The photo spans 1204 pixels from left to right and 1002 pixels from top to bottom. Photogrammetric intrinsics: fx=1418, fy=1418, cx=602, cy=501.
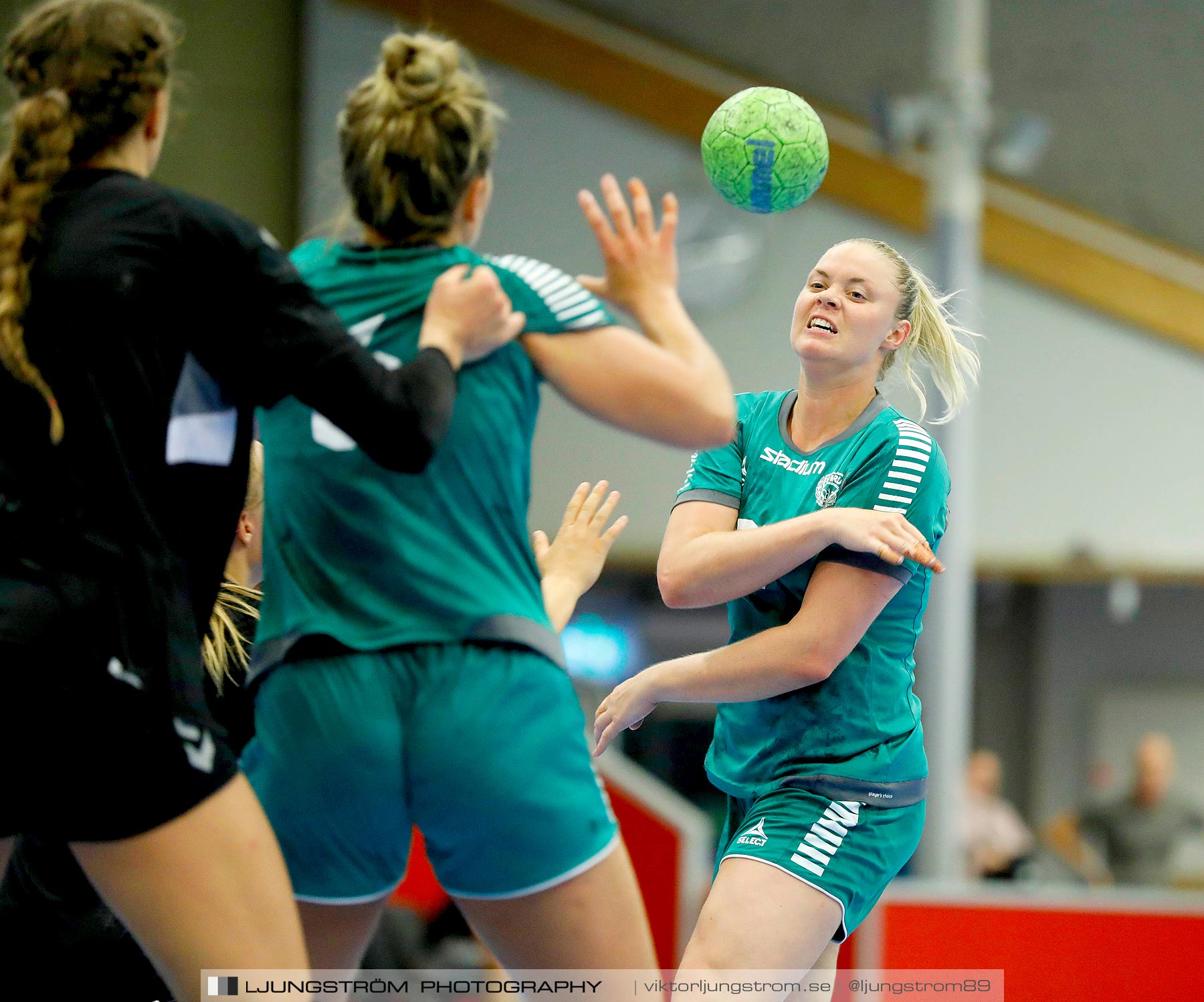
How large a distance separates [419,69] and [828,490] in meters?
1.04

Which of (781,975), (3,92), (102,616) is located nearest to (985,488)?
(3,92)

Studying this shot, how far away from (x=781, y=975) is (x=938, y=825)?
4.99m

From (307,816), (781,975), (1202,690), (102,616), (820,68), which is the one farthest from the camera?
(1202,690)

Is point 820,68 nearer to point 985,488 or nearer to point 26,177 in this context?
point 985,488

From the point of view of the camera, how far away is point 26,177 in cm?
186

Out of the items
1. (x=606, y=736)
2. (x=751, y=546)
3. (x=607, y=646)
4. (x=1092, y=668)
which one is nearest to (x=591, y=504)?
(x=751, y=546)

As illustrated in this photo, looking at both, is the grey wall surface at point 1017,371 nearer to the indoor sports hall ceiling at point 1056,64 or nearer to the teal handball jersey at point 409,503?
the indoor sports hall ceiling at point 1056,64

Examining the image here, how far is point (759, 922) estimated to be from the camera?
7.77ft

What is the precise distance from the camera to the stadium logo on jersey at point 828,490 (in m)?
2.54

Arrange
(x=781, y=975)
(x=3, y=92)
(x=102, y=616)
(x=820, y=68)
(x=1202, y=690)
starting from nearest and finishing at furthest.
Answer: (x=102, y=616) → (x=781, y=975) → (x=3, y=92) → (x=820, y=68) → (x=1202, y=690)

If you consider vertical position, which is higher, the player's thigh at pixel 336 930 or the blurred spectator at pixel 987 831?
the player's thigh at pixel 336 930

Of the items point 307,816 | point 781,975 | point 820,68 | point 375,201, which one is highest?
point 820,68

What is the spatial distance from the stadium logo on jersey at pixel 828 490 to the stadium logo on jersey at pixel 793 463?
0.08 feet

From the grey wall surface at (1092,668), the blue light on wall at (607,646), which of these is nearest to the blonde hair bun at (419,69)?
the blue light on wall at (607,646)
